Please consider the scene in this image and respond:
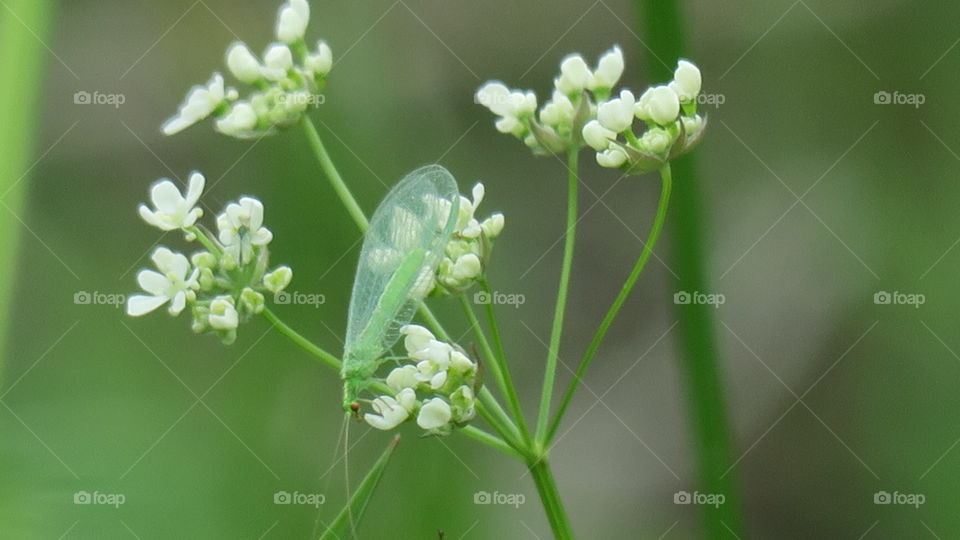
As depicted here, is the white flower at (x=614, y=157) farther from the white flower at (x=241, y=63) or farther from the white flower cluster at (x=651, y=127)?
the white flower at (x=241, y=63)

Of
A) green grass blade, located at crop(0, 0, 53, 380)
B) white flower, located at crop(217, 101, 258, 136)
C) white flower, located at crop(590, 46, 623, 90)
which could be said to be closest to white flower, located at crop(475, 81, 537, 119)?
white flower, located at crop(590, 46, 623, 90)

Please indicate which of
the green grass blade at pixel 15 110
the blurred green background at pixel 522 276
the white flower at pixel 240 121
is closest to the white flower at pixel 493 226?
the white flower at pixel 240 121

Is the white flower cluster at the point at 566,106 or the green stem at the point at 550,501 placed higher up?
the white flower cluster at the point at 566,106

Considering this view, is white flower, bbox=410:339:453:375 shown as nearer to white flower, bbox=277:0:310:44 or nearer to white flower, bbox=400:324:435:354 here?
white flower, bbox=400:324:435:354

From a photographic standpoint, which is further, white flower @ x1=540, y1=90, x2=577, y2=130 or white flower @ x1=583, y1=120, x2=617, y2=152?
white flower @ x1=540, y1=90, x2=577, y2=130

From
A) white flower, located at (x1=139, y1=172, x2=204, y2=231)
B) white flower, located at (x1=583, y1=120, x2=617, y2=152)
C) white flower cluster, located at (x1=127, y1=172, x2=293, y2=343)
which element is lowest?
white flower cluster, located at (x1=127, y1=172, x2=293, y2=343)

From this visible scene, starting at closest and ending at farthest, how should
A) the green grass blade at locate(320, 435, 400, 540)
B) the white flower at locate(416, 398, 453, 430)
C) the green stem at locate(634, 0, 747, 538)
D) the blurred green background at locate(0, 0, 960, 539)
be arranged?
the green grass blade at locate(320, 435, 400, 540), the white flower at locate(416, 398, 453, 430), the green stem at locate(634, 0, 747, 538), the blurred green background at locate(0, 0, 960, 539)

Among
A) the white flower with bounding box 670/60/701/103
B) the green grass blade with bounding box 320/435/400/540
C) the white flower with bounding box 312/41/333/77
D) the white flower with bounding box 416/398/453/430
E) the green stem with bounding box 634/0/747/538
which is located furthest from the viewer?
the white flower with bounding box 312/41/333/77

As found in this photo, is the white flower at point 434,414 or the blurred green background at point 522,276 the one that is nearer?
the white flower at point 434,414
